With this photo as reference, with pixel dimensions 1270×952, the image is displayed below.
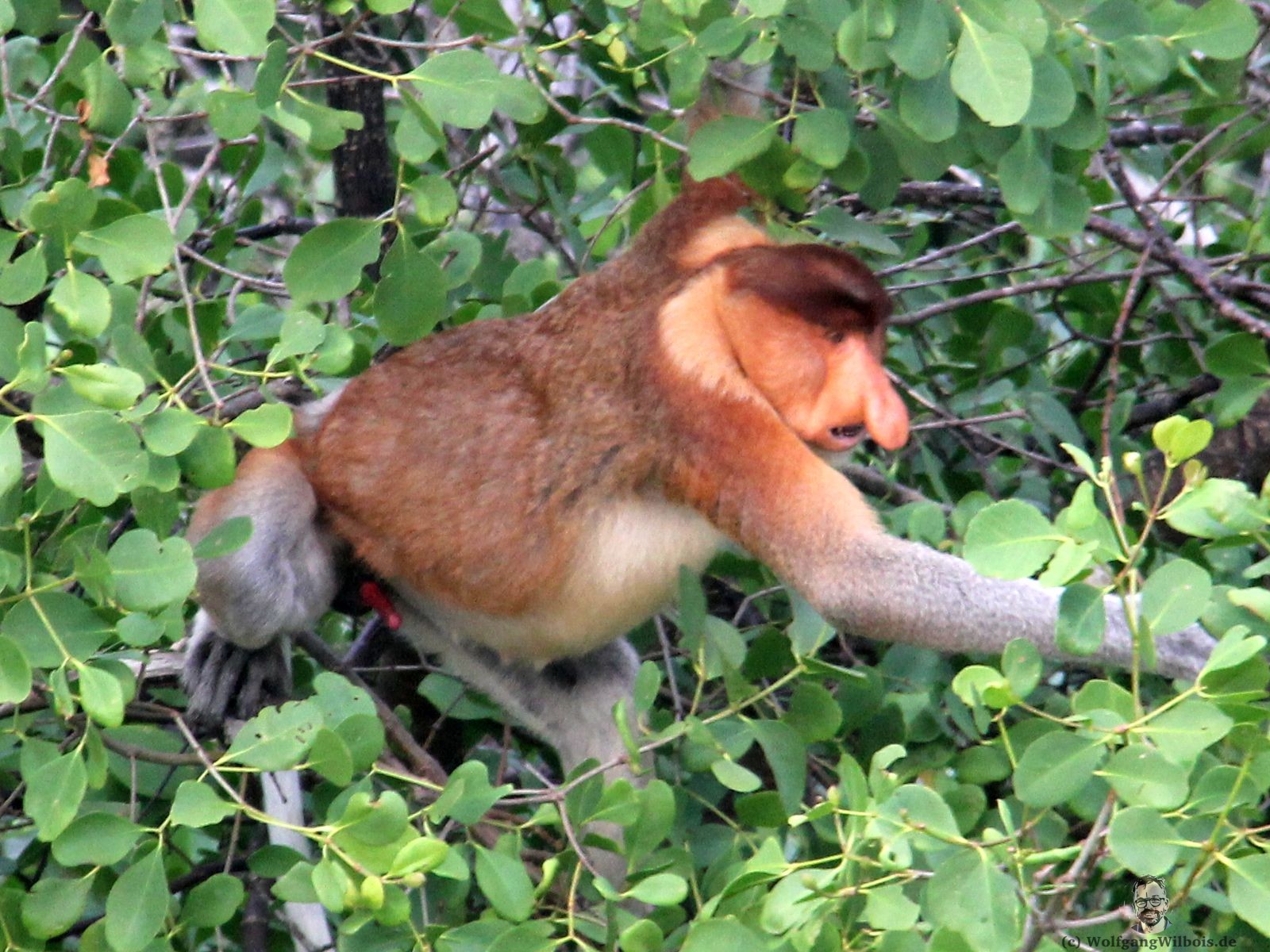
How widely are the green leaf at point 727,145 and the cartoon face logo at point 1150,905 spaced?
1221mm

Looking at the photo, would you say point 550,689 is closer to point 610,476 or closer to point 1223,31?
point 610,476

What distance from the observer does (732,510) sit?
2.83m

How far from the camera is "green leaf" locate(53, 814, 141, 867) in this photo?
2053 millimetres

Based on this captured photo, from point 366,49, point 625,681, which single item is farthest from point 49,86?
point 625,681

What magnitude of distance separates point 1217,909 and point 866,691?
2.16 feet

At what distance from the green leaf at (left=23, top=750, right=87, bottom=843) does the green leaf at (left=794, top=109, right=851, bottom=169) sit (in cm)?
137

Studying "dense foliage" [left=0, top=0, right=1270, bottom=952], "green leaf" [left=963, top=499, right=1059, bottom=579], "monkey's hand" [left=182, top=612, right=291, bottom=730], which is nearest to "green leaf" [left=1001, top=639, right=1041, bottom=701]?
"dense foliage" [left=0, top=0, right=1270, bottom=952]

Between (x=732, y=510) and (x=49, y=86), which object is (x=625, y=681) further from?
(x=49, y=86)

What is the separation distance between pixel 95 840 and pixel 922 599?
142 cm

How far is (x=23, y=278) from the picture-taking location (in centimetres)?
204

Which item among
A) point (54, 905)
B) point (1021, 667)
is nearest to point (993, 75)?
point (1021, 667)

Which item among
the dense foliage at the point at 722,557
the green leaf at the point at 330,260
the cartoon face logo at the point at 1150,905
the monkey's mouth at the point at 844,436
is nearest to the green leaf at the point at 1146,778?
the dense foliage at the point at 722,557

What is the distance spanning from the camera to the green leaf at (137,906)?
78.9 inches

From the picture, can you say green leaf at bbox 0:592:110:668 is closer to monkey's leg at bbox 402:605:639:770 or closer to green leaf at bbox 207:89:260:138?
green leaf at bbox 207:89:260:138
